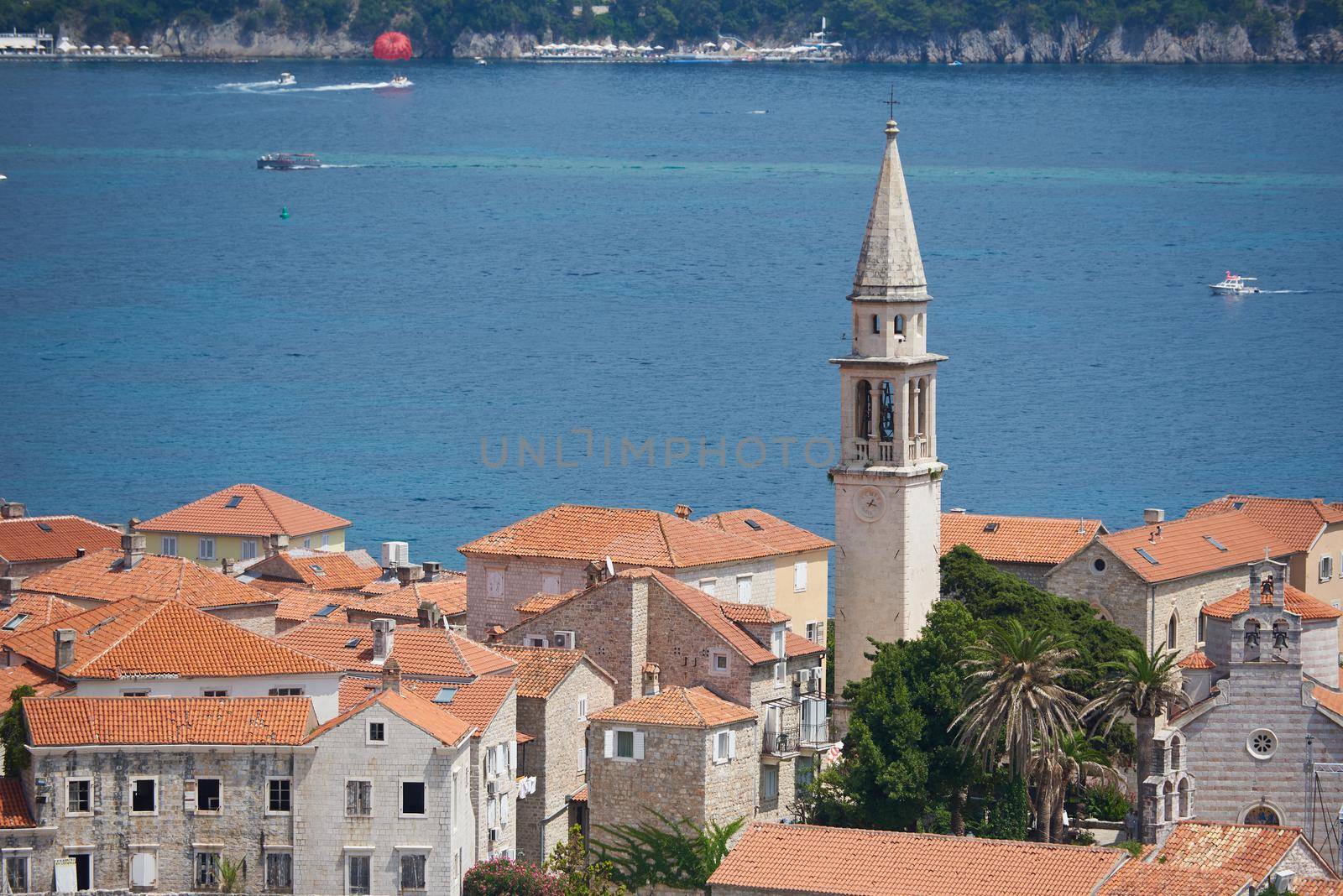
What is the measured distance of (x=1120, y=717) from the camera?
212 ft

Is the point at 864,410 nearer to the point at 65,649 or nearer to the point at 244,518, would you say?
the point at 65,649

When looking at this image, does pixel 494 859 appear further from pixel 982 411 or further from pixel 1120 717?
pixel 982 411

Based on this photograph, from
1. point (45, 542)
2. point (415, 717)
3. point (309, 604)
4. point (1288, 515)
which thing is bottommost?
point (45, 542)

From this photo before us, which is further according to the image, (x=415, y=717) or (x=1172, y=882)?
(x=415, y=717)

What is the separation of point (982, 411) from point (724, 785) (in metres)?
95.4

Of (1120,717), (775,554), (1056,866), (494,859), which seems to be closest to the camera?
(1056,866)

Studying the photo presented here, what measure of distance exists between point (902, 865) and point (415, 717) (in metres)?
9.49

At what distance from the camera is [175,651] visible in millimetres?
60875

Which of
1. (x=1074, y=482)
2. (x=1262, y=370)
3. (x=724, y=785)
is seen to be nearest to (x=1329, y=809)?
(x=724, y=785)

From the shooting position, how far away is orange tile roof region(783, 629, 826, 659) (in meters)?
64.6

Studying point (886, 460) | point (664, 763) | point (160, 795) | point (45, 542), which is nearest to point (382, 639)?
point (664, 763)

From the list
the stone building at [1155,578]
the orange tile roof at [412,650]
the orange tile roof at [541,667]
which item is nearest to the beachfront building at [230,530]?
the orange tile roof at [412,650]

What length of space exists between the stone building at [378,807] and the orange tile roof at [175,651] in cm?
463

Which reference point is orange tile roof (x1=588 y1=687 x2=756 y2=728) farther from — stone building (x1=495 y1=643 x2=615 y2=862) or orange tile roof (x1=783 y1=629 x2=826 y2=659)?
orange tile roof (x1=783 y1=629 x2=826 y2=659)
